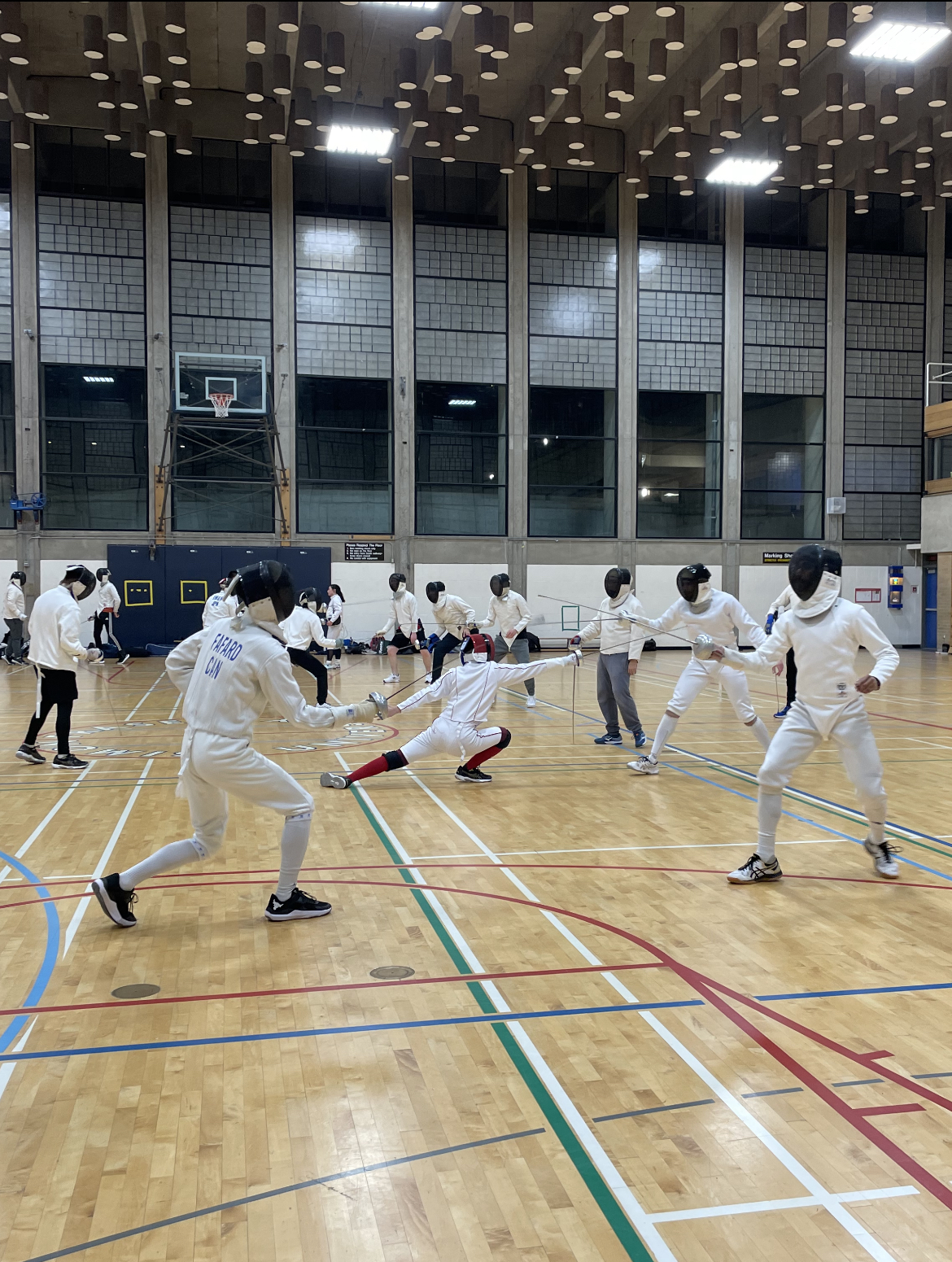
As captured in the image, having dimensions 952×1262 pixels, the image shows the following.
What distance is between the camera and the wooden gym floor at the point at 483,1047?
2.42 m

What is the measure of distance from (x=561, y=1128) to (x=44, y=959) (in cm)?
245

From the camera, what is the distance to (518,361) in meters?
23.5

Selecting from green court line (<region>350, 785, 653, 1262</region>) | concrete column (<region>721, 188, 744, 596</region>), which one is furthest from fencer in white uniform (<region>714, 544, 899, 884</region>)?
concrete column (<region>721, 188, 744, 596</region>)

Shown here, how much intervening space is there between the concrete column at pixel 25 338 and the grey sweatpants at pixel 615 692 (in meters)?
16.1

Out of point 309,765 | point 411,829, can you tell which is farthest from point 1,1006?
point 309,765

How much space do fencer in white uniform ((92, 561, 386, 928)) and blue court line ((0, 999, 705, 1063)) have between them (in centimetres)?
108

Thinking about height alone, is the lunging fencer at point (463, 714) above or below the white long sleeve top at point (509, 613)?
below

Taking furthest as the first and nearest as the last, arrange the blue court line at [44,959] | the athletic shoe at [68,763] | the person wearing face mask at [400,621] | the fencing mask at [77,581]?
the person wearing face mask at [400,621]
the athletic shoe at [68,763]
the fencing mask at [77,581]
the blue court line at [44,959]

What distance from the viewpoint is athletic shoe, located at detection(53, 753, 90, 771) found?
339 inches

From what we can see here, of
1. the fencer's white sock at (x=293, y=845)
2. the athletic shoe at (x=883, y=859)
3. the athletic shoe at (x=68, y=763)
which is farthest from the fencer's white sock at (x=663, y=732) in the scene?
the athletic shoe at (x=68, y=763)

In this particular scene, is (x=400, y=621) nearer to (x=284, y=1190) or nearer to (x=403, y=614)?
(x=403, y=614)

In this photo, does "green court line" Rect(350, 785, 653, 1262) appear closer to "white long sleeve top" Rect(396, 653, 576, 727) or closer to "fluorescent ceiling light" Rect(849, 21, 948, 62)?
"white long sleeve top" Rect(396, 653, 576, 727)

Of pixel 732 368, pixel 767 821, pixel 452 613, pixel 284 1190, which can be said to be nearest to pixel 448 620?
pixel 452 613

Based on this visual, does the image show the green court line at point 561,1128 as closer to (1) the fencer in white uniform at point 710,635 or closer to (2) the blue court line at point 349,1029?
(2) the blue court line at point 349,1029
